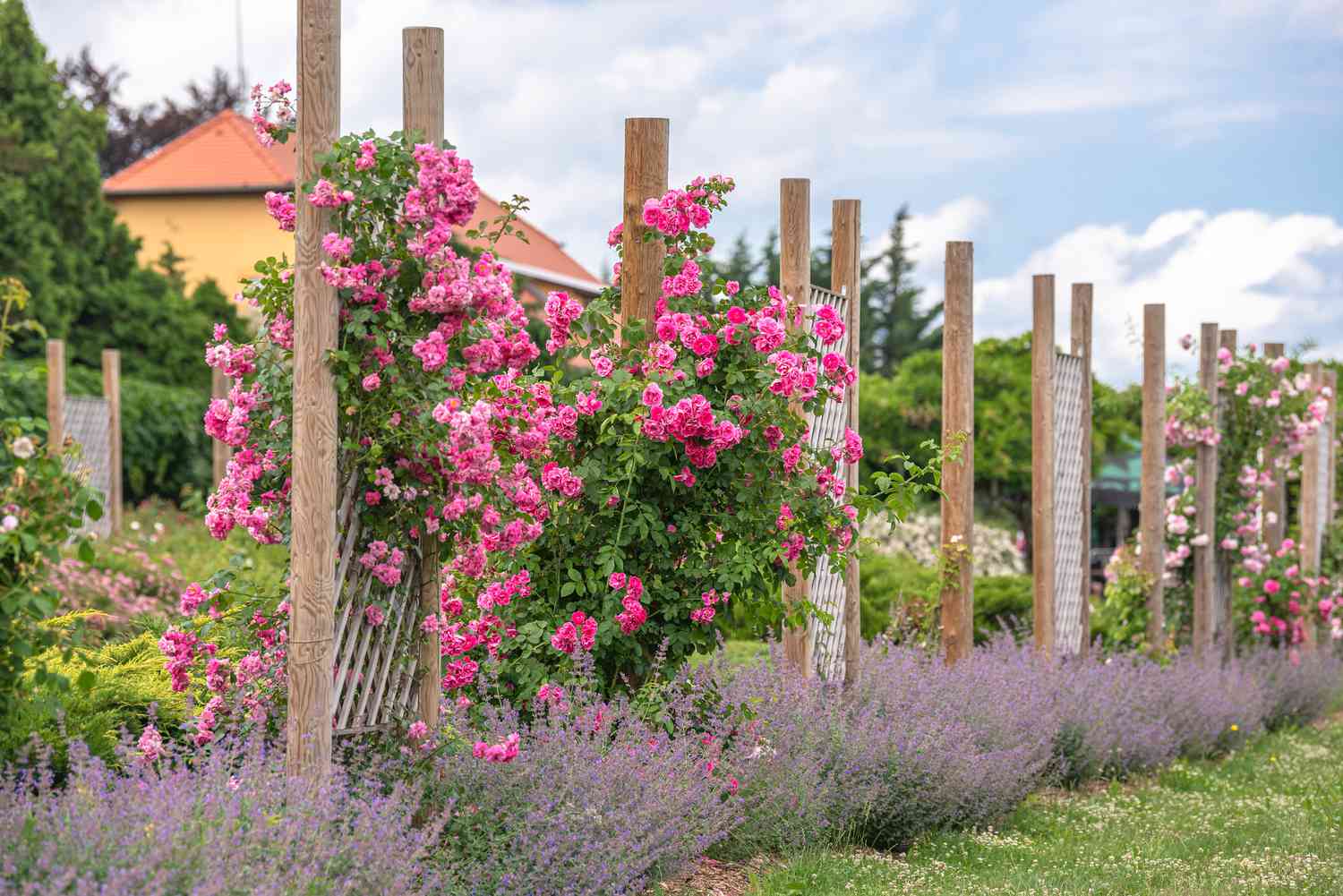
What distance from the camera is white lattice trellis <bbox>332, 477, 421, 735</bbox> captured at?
13.8 feet

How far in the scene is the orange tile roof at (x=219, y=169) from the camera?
989 inches

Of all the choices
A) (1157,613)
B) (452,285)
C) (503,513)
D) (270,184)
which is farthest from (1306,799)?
(270,184)

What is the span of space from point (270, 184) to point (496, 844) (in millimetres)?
22238

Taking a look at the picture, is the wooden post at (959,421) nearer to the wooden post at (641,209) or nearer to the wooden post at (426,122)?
the wooden post at (641,209)

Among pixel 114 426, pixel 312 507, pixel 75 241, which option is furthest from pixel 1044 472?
pixel 75 241

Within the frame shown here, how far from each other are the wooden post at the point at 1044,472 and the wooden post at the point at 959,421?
3.21 feet

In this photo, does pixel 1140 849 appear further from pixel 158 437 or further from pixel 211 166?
pixel 211 166

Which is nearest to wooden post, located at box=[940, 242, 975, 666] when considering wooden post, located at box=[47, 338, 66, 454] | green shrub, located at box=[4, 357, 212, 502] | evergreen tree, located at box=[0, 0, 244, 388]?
wooden post, located at box=[47, 338, 66, 454]

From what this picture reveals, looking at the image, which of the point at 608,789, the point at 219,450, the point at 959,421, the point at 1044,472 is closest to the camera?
the point at 608,789

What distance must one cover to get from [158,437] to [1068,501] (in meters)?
12.0

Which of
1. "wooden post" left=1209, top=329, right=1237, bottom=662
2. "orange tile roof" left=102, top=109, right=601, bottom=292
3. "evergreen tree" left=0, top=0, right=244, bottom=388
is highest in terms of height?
"orange tile roof" left=102, top=109, right=601, bottom=292

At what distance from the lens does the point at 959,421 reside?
24.8ft

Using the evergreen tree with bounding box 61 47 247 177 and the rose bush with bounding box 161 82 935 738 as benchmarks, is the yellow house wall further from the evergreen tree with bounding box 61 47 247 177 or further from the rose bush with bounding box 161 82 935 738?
the rose bush with bounding box 161 82 935 738

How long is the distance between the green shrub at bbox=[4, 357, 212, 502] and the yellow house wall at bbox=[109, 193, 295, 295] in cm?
727
